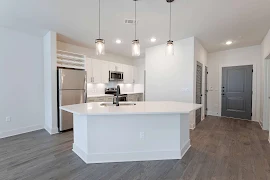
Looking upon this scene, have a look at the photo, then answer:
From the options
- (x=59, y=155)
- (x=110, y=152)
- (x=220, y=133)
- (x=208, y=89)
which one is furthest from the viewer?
(x=208, y=89)

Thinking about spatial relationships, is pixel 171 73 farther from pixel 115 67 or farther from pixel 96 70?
pixel 96 70

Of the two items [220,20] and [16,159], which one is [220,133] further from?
[16,159]

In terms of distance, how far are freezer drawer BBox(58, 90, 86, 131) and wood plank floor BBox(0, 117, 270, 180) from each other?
0.55m

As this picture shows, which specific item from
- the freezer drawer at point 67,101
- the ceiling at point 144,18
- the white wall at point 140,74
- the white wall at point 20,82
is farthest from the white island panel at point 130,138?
the white wall at point 140,74

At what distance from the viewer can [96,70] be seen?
5.24 m

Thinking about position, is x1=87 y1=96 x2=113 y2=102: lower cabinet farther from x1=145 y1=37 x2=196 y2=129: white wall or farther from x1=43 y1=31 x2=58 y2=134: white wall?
x1=145 y1=37 x2=196 y2=129: white wall

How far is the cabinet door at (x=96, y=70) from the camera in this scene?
516 cm

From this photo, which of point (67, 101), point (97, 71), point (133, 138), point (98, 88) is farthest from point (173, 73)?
point (67, 101)

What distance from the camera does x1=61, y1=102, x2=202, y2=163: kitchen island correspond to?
2416 millimetres

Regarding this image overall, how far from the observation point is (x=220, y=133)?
388cm

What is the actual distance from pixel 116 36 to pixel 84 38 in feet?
3.12

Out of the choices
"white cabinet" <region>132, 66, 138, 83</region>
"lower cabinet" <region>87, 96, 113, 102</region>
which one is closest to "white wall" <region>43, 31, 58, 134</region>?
"lower cabinet" <region>87, 96, 113, 102</region>

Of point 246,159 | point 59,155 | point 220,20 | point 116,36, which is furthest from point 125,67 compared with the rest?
point 246,159

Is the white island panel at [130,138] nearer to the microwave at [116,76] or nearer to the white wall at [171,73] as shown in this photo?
the white wall at [171,73]
